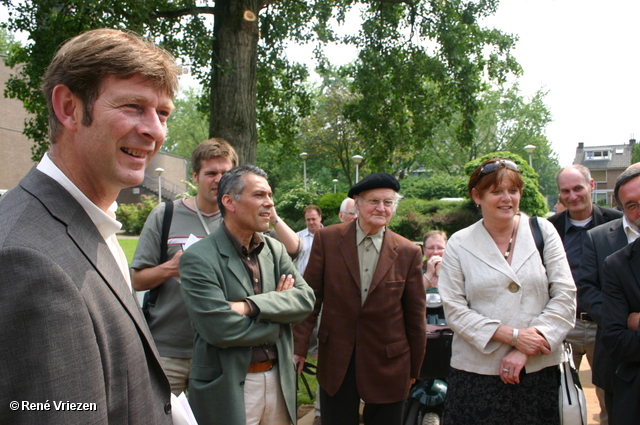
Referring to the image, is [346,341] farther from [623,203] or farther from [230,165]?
[623,203]

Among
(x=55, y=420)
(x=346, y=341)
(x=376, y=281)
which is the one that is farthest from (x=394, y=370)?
(x=55, y=420)

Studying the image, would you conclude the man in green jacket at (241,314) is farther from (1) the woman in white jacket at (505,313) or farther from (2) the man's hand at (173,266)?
(1) the woman in white jacket at (505,313)

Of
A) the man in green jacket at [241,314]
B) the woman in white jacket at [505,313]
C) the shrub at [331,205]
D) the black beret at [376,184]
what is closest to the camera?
the man in green jacket at [241,314]

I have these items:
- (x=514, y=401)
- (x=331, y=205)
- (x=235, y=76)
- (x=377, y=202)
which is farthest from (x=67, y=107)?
(x=331, y=205)

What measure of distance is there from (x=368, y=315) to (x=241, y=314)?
45.0 inches

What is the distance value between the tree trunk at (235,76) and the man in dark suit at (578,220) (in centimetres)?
412

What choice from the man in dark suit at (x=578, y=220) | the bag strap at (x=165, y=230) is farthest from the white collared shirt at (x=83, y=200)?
the man in dark suit at (x=578, y=220)

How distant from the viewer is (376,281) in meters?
3.47

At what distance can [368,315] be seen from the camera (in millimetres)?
3467

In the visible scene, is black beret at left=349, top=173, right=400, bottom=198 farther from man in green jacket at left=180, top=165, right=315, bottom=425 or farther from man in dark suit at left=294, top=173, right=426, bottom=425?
man in green jacket at left=180, top=165, right=315, bottom=425

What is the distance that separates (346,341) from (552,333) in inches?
53.9

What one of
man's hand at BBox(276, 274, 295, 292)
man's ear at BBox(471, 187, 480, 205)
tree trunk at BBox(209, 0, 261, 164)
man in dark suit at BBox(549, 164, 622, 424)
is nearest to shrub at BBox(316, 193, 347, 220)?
tree trunk at BBox(209, 0, 261, 164)

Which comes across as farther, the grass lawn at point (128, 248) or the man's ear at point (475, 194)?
the grass lawn at point (128, 248)

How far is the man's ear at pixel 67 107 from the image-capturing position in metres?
1.26
